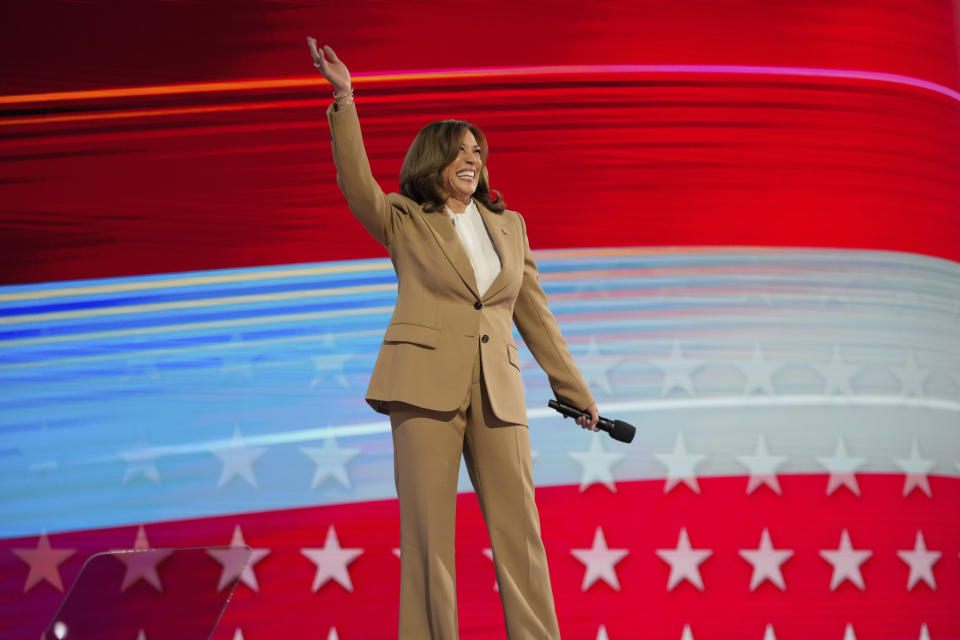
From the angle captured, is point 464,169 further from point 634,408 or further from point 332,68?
point 634,408

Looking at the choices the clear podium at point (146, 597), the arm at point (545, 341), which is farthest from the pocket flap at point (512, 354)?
the clear podium at point (146, 597)

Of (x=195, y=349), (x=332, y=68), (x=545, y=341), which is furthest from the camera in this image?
(x=195, y=349)

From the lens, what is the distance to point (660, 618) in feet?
8.89

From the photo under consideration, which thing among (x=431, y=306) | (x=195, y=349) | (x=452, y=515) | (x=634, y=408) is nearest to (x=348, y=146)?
(x=431, y=306)

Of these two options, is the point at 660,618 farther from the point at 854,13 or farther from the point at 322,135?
the point at 854,13

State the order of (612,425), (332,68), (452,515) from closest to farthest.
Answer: (332,68) → (452,515) → (612,425)

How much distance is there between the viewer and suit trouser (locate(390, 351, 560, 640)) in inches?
76.7

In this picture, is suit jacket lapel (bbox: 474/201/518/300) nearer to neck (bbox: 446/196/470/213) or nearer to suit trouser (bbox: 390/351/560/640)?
neck (bbox: 446/196/470/213)

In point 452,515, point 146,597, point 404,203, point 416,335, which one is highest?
point 404,203

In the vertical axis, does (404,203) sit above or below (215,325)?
below

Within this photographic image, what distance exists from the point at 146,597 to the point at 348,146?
3.21 ft

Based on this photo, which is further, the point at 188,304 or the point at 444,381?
the point at 188,304

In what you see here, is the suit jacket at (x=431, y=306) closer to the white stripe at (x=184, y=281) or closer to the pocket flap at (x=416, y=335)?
the pocket flap at (x=416, y=335)

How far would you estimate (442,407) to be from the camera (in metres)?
1.95
